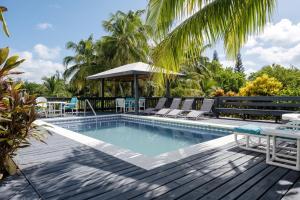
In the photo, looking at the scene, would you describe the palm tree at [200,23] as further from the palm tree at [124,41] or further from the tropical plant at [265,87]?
the palm tree at [124,41]

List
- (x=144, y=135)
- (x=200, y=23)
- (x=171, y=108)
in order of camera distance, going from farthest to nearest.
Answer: (x=171, y=108) < (x=144, y=135) < (x=200, y=23)

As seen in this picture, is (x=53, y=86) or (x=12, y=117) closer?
(x=12, y=117)

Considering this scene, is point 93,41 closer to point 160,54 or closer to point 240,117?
point 240,117

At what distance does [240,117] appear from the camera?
31.0 feet

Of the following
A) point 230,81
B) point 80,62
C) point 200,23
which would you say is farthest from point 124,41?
point 230,81

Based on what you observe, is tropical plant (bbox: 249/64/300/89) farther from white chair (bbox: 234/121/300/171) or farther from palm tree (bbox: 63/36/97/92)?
white chair (bbox: 234/121/300/171)

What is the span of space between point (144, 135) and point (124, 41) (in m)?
12.7

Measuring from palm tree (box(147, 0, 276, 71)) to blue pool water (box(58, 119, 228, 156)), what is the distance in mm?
2686

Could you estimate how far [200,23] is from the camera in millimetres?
3934

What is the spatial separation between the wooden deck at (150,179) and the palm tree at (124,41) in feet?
51.1

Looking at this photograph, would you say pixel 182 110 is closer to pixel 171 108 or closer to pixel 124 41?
pixel 171 108

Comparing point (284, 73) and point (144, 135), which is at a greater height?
point (284, 73)

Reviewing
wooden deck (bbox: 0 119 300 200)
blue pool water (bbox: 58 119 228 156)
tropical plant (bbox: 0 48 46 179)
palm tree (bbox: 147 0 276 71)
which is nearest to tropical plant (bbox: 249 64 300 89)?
blue pool water (bbox: 58 119 228 156)

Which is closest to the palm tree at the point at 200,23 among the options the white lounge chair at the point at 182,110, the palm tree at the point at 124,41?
the white lounge chair at the point at 182,110
